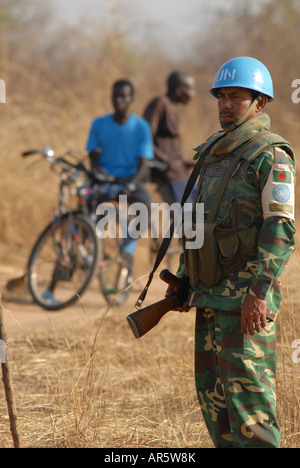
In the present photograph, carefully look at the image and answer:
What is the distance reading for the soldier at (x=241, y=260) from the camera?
94.4 inches

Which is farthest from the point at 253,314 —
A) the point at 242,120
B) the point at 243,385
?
the point at 242,120

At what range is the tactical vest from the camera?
2486 mm

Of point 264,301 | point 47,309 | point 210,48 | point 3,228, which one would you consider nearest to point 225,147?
point 264,301

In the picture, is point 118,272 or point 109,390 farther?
point 118,272

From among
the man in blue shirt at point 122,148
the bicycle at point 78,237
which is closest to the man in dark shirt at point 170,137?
the man in blue shirt at point 122,148

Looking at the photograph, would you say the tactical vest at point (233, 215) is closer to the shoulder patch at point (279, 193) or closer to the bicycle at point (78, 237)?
the shoulder patch at point (279, 193)

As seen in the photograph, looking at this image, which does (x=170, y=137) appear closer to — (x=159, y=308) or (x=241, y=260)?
(x=159, y=308)

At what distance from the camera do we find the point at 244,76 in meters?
2.55

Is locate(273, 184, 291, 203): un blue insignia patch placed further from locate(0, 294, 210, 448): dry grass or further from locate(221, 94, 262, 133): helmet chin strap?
locate(0, 294, 210, 448): dry grass

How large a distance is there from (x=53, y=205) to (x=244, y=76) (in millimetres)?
6254

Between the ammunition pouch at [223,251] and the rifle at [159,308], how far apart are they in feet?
0.70

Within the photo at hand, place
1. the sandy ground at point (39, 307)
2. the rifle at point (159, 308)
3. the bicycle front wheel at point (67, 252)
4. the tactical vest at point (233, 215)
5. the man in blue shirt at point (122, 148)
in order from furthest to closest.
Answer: the man in blue shirt at point (122, 148)
the bicycle front wheel at point (67, 252)
the sandy ground at point (39, 307)
the rifle at point (159, 308)
the tactical vest at point (233, 215)

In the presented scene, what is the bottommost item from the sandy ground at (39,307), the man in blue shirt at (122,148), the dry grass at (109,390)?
the dry grass at (109,390)

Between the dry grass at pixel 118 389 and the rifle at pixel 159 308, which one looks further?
the dry grass at pixel 118 389
